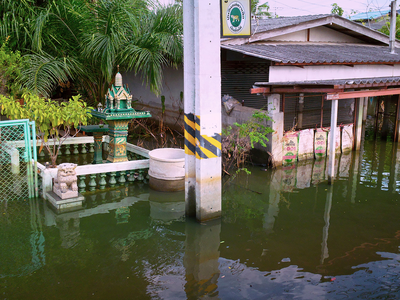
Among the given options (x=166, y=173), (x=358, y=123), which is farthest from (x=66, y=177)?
(x=358, y=123)

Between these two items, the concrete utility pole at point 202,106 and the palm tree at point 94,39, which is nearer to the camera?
the concrete utility pole at point 202,106

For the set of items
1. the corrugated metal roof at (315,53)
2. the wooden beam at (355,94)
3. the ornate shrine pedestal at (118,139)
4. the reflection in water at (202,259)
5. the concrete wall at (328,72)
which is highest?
the corrugated metal roof at (315,53)

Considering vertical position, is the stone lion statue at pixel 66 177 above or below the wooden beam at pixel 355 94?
below

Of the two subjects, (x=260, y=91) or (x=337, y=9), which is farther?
(x=337, y=9)

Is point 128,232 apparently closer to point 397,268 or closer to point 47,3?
point 397,268

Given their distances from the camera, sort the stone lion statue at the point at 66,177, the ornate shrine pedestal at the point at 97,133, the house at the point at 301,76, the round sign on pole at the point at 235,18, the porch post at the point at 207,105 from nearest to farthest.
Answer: the porch post at the point at 207,105 → the stone lion statue at the point at 66,177 → the round sign on pole at the point at 235,18 → the ornate shrine pedestal at the point at 97,133 → the house at the point at 301,76

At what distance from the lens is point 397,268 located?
5781 millimetres

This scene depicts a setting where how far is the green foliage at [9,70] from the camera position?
1134cm

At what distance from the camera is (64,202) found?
310 inches

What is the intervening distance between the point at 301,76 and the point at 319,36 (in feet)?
13.4

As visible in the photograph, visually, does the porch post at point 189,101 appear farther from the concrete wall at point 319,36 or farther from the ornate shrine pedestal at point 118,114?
the concrete wall at point 319,36

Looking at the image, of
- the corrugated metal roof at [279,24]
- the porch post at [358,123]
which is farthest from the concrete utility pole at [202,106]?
the porch post at [358,123]

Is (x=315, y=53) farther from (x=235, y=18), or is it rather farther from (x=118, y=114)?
(x=118, y=114)

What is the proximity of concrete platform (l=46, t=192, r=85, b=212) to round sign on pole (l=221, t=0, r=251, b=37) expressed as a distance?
15.3ft
